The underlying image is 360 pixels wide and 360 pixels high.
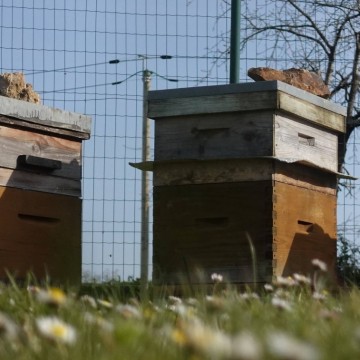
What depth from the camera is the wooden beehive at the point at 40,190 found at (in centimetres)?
472

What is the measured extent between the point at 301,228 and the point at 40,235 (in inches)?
55.1

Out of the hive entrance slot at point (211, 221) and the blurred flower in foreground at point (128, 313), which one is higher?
the hive entrance slot at point (211, 221)

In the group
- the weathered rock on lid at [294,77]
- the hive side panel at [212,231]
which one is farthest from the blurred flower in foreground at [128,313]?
the weathered rock on lid at [294,77]

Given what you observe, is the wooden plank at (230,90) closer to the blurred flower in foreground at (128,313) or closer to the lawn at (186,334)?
the lawn at (186,334)

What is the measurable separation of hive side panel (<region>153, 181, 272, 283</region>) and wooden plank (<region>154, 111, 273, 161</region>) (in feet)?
0.60

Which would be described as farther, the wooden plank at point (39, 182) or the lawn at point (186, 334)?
the wooden plank at point (39, 182)

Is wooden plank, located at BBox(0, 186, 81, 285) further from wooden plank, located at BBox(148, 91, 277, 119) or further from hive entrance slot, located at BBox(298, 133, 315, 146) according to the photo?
hive entrance slot, located at BBox(298, 133, 315, 146)

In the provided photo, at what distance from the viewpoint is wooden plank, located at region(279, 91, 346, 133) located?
4.81 m

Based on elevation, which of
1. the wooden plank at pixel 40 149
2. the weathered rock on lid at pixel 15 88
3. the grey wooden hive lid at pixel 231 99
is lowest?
the wooden plank at pixel 40 149

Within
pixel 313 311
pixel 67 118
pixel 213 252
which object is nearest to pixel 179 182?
pixel 213 252

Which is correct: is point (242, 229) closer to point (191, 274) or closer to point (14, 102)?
point (191, 274)

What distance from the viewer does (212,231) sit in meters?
4.72

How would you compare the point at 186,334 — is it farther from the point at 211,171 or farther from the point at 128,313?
the point at 211,171

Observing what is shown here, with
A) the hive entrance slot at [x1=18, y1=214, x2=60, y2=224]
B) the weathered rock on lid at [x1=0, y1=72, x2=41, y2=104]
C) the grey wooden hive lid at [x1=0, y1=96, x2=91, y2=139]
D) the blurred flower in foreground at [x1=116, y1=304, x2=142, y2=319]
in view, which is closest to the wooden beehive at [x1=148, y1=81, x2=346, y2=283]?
the grey wooden hive lid at [x1=0, y1=96, x2=91, y2=139]
